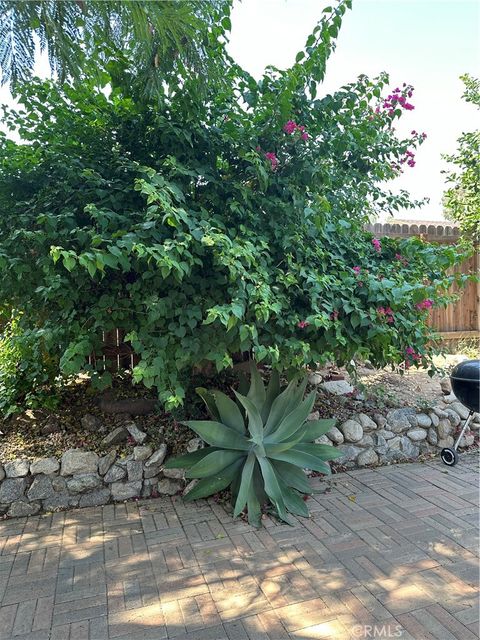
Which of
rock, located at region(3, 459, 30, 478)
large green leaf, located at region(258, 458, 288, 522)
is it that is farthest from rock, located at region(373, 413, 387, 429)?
rock, located at region(3, 459, 30, 478)

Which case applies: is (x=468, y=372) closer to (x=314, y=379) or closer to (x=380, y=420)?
(x=380, y=420)

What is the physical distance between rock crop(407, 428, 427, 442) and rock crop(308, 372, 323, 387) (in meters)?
0.93

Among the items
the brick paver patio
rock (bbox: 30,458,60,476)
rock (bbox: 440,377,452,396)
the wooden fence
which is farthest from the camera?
the wooden fence

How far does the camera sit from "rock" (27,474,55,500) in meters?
2.81

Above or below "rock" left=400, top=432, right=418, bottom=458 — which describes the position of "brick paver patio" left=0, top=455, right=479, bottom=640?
below

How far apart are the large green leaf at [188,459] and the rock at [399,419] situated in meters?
1.65

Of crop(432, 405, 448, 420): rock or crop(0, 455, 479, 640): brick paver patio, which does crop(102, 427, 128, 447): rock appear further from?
crop(432, 405, 448, 420): rock

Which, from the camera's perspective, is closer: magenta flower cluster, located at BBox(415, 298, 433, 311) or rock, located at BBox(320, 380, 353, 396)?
magenta flower cluster, located at BBox(415, 298, 433, 311)

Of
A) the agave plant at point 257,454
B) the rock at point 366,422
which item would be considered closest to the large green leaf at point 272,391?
the agave plant at point 257,454

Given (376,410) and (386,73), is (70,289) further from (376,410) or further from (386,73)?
(376,410)

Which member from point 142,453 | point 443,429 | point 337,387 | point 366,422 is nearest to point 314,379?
point 337,387

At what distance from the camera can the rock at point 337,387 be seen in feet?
13.3

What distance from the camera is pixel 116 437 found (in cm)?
313

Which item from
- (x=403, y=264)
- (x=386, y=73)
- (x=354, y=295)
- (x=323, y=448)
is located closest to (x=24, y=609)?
(x=323, y=448)
